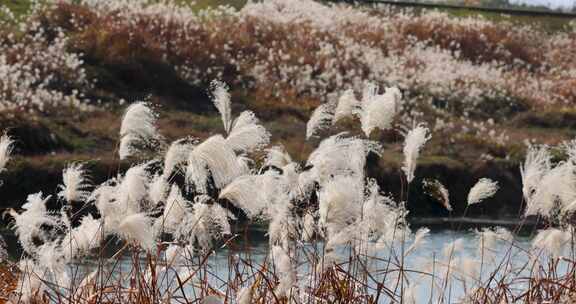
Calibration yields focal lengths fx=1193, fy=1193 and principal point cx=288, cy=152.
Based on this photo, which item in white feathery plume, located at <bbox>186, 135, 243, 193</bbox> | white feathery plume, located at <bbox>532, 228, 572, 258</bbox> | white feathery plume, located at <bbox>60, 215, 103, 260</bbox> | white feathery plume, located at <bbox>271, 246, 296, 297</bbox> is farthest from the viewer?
white feathery plume, located at <bbox>532, 228, 572, 258</bbox>

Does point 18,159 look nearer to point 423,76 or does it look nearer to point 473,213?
point 473,213

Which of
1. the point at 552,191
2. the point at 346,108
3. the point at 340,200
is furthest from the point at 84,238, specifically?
the point at 552,191

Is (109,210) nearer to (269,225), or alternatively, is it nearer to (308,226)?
(269,225)

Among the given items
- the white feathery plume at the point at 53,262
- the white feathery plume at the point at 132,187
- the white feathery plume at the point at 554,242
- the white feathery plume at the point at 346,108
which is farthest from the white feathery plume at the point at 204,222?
the white feathery plume at the point at 554,242

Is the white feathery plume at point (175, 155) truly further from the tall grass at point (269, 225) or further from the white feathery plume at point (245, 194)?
the white feathery plume at point (245, 194)

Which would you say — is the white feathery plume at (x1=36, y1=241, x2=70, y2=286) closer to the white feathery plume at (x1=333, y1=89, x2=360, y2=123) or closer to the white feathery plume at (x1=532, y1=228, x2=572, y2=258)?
the white feathery plume at (x1=333, y1=89, x2=360, y2=123)

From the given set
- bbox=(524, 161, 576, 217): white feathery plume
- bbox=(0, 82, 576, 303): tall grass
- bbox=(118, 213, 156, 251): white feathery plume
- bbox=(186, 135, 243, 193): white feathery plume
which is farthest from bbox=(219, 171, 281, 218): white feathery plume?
bbox=(524, 161, 576, 217): white feathery plume

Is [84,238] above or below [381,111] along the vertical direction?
below

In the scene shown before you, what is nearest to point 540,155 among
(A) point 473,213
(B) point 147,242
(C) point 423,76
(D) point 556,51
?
(B) point 147,242

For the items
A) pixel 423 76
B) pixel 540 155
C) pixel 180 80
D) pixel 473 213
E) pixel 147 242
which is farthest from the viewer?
pixel 423 76

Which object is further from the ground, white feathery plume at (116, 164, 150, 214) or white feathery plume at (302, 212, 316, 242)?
white feathery plume at (116, 164, 150, 214)

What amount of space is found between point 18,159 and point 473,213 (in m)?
6.83

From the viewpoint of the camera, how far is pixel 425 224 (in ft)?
50.6

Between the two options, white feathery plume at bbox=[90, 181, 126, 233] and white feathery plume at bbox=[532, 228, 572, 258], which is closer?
white feathery plume at bbox=[90, 181, 126, 233]
